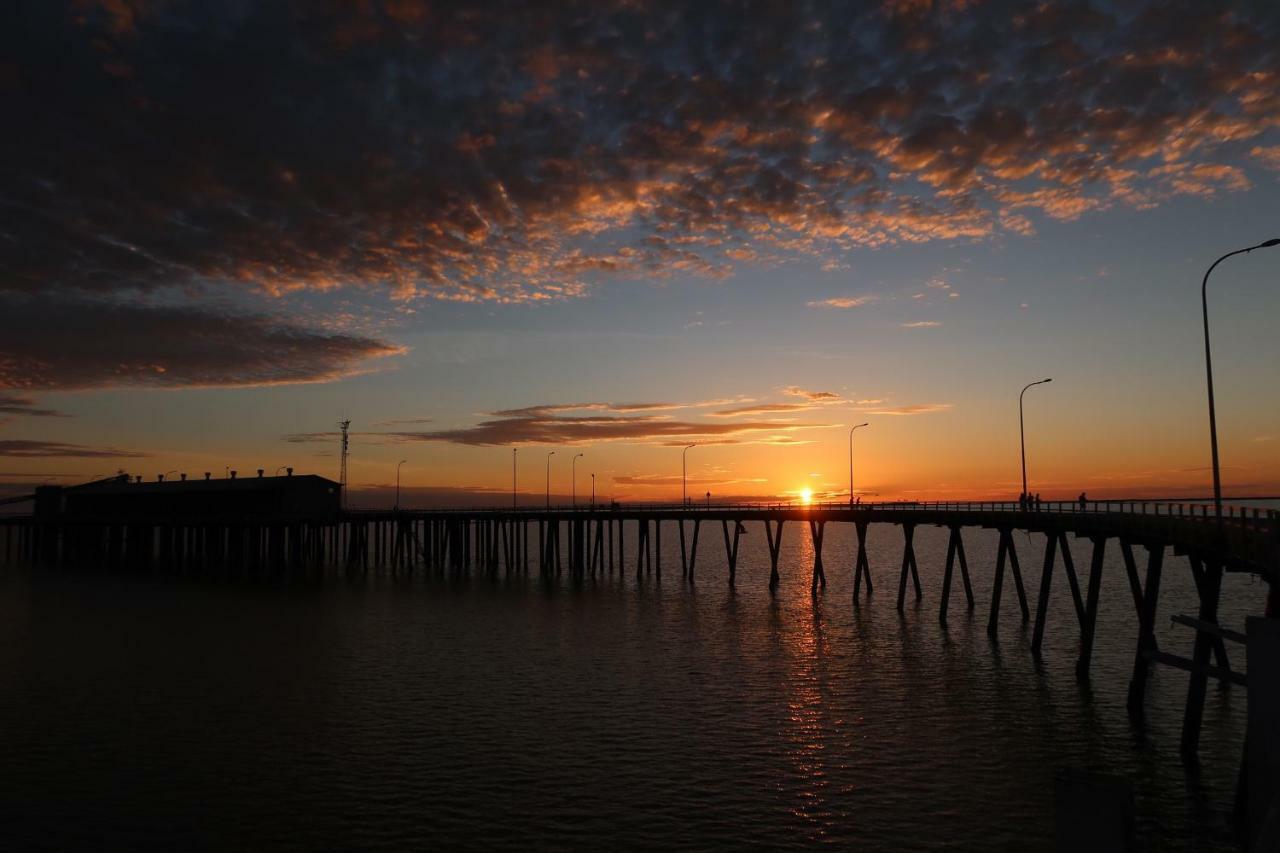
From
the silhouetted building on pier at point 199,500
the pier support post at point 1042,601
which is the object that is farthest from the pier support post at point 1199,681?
the silhouetted building on pier at point 199,500

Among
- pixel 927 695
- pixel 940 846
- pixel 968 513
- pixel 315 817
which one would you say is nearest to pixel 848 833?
pixel 940 846

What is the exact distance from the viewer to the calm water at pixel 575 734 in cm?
1739

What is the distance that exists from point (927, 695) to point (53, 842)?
930 inches

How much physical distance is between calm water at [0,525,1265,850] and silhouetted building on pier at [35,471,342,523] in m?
43.2

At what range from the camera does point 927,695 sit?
93.2 feet

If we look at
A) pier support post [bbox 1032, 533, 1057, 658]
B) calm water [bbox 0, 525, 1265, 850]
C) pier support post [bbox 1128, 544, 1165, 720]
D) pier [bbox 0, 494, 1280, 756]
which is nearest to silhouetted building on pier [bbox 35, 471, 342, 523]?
pier [bbox 0, 494, 1280, 756]

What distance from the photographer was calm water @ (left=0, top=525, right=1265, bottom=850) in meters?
17.4

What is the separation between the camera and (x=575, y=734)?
2378cm

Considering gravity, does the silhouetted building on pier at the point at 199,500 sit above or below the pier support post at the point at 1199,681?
above

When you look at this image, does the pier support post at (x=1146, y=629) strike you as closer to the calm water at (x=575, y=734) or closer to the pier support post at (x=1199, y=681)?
the calm water at (x=575, y=734)

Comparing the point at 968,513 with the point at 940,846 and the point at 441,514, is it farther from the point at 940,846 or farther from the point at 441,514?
the point at 441,514

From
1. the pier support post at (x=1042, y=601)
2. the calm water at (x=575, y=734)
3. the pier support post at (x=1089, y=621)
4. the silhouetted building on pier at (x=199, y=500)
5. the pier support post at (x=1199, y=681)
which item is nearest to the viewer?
the calm water at (x=575, y=734)

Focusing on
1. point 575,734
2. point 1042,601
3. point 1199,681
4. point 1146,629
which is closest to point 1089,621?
point 1042,601

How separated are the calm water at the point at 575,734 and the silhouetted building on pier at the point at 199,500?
1699 inches
